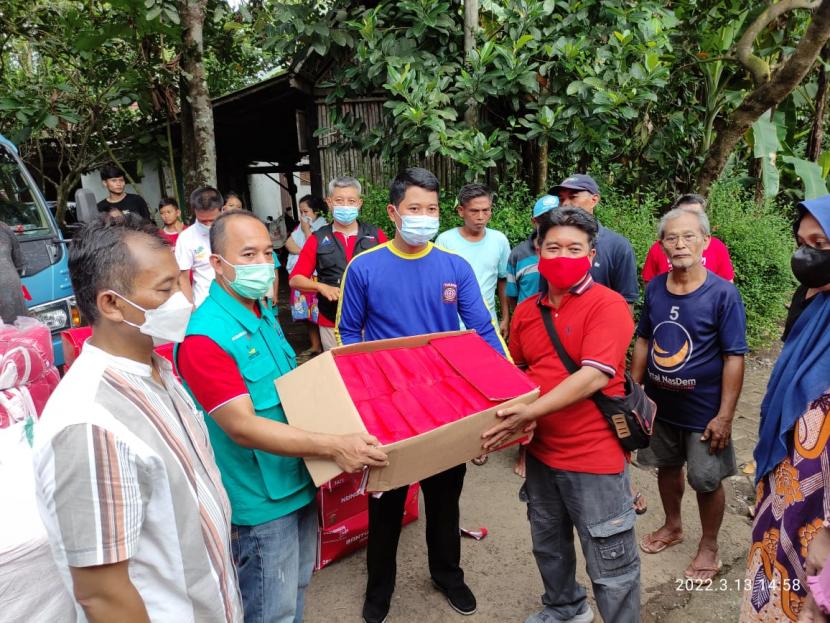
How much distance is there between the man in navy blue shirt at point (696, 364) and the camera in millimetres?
2598

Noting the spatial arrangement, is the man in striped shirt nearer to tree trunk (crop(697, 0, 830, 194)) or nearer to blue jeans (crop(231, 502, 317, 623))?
blue jeans (crop(231, 502, 317, 623))

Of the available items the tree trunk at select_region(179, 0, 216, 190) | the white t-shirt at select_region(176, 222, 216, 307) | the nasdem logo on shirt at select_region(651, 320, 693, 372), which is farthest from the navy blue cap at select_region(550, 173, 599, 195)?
the tree trunk at select_region(179, 0, 216, 190)

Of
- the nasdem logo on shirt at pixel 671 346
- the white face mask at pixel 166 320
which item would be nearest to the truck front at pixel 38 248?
the white face mask at pixel 166 320

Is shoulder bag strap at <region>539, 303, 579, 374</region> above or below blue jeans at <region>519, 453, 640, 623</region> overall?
above

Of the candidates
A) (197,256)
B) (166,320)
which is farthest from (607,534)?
(197,256)

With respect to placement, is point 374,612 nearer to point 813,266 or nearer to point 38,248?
point 813,266

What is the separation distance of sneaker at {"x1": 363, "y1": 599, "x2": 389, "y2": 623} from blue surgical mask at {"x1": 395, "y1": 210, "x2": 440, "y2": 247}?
1.80m

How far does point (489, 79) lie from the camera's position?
5.13 meters

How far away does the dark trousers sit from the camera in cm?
243

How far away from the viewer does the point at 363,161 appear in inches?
302

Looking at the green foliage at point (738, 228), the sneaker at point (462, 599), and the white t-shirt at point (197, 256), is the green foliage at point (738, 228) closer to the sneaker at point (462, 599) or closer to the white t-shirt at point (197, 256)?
the white t-shirt at point (197, 256)

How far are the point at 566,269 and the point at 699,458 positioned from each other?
1383 mm

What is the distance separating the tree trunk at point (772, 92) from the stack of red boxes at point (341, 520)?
588 centimetres

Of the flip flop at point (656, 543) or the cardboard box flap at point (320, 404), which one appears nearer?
the cardboard box flap at point (320, 404)
